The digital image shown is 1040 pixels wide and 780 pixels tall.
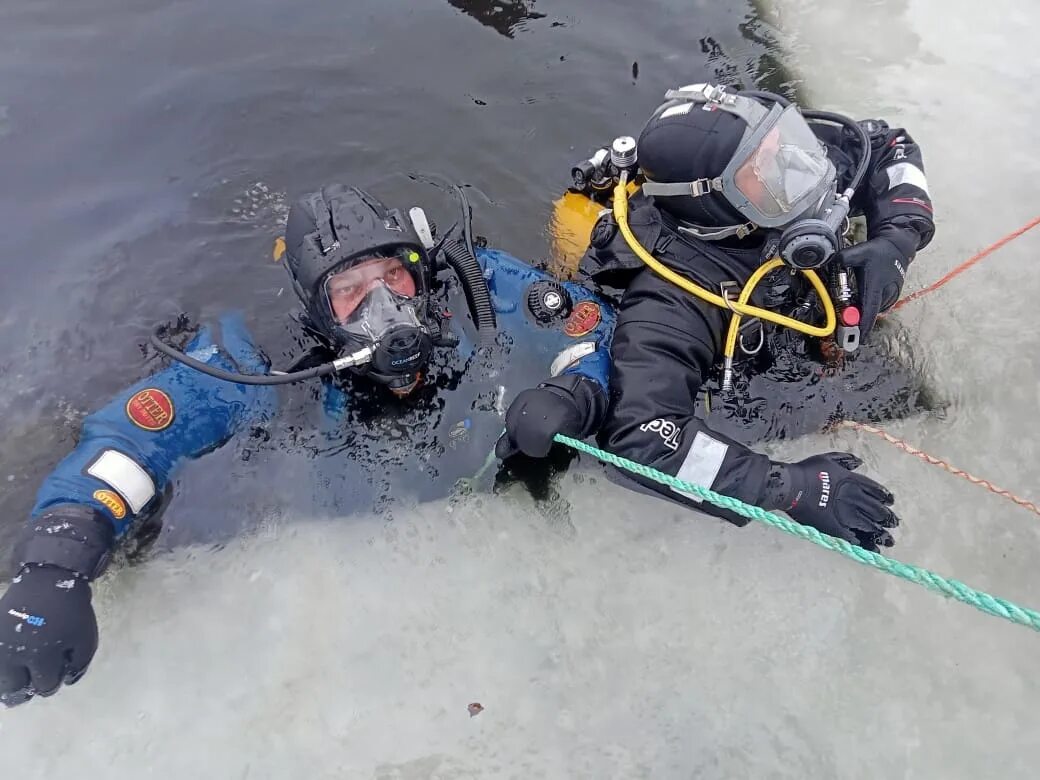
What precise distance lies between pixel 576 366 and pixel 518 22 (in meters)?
2.44

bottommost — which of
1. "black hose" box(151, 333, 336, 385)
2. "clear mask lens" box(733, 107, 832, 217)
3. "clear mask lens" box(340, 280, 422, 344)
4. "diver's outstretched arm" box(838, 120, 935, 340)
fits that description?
"black hose" box(151, 333, 336, 385)

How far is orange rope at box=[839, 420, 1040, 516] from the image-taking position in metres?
2.47

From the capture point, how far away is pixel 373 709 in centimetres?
239

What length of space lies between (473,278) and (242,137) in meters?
1.71

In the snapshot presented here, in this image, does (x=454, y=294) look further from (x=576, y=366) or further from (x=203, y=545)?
(x=203, y=545)

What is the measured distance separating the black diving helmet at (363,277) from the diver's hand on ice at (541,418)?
0.40 m

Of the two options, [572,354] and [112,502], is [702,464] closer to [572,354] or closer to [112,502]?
[572,354]

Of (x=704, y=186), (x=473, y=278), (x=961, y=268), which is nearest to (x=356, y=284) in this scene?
(x=473, y=278)

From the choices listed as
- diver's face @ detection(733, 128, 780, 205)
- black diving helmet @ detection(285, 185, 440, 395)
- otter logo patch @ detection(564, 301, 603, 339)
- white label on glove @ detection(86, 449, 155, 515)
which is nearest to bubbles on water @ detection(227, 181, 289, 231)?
black diving helmet @ detection(285, 185, 440, 395)

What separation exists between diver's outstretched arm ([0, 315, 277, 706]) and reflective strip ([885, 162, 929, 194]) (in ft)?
8.23

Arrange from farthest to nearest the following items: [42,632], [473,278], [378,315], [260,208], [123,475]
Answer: [260,208], [473,278], [378,315], [123,475], [42,632]

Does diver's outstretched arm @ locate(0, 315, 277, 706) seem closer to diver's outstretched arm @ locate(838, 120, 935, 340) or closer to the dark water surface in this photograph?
the dark water surface

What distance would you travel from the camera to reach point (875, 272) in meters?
2.57

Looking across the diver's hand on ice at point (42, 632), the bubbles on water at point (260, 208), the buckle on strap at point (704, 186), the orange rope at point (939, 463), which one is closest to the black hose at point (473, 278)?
the buckle on strap at point (704, 186)
